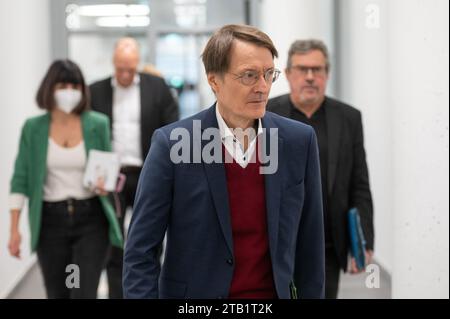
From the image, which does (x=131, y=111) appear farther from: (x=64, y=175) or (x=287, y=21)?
(x=287, y=21)

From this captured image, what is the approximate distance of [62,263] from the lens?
2914 mm

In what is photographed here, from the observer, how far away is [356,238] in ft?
8.21

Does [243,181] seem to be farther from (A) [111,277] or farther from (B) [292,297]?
(A) [111,277]

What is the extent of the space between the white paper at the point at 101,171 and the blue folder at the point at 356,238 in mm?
960

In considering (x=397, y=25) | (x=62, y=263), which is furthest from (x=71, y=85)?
(x=397, y=25)

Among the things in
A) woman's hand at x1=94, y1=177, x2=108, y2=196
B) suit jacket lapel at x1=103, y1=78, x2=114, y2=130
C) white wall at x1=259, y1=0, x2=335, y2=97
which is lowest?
woman's hand at x1=94, y1=177, x2=108, y2=196

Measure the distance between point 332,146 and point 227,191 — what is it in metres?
0.82

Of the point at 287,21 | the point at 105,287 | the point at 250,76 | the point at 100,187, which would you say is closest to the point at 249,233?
the point at 250,76

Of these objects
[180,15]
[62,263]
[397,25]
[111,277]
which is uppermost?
[180,15]

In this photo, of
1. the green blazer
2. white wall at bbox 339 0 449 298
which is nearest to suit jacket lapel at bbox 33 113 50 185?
the green blazer

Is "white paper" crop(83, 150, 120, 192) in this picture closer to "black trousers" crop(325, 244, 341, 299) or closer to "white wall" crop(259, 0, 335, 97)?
"white wall" crop(259, 0, 335, 97)

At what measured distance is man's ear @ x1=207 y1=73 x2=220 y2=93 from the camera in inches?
63.1

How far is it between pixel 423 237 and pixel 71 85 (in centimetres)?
160

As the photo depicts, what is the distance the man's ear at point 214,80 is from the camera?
5.25 feet
